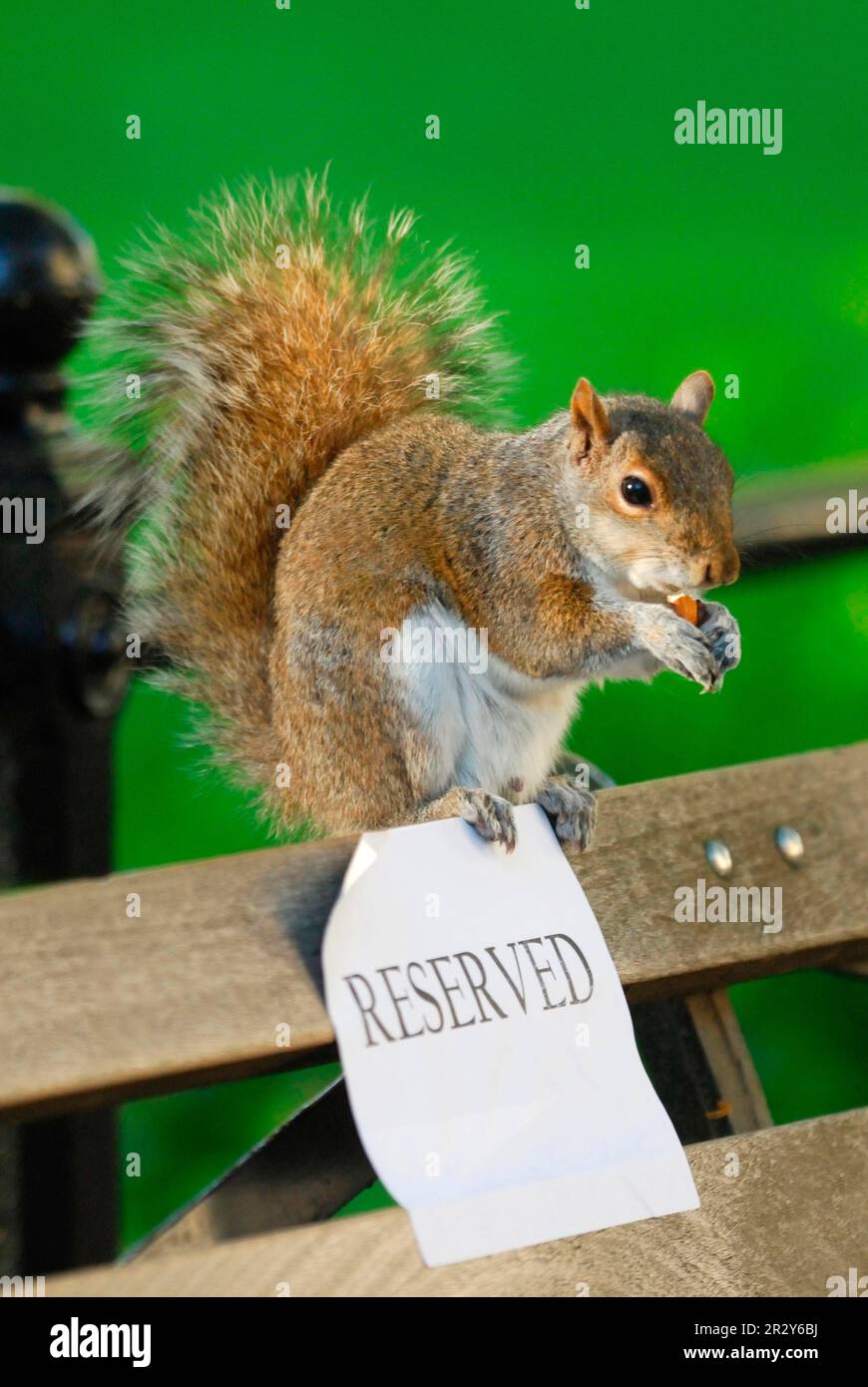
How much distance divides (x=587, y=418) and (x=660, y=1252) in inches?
21.8

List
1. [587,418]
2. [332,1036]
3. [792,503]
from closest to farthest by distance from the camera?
[332,1036], [587,418], [792,503]

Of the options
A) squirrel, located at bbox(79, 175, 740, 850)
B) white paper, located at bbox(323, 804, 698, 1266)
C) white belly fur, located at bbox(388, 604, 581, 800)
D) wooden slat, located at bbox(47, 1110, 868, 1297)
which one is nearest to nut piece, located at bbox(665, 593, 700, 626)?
squirrel, located at bbox(79, 175, 740, 850)

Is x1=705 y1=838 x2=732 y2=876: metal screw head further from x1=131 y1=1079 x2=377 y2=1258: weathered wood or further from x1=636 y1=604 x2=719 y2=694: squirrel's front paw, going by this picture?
x1=131 y1=1079 x2=377 y2=1258: weathered wood

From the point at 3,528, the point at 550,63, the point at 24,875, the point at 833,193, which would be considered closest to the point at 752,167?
the point at 833,193

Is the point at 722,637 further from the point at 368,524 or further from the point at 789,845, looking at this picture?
the point at 368,524

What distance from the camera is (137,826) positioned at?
5.70ft

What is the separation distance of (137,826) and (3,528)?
679 millimetres

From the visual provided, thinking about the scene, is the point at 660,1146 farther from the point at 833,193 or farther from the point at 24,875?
the point at 833,193

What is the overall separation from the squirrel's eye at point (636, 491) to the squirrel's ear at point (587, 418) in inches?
1.8

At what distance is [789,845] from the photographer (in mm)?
1039

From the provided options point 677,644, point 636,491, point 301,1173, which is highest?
point 636,491

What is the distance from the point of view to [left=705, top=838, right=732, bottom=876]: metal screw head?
1.00 metres

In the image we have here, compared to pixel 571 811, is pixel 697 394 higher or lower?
higher

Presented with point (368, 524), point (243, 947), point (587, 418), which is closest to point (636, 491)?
point (587, 418)
